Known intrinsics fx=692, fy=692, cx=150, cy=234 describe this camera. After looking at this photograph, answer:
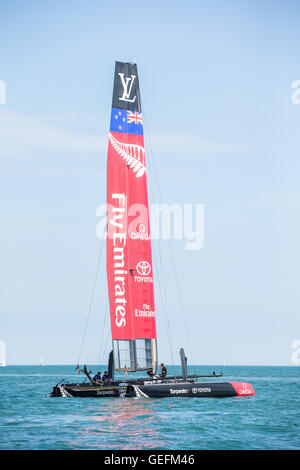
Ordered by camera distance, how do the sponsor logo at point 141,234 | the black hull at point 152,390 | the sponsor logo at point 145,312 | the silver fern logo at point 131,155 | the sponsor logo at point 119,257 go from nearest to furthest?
1. the black hull at point 152,390
2. the sponsor logo at point 119,257
3. the sponsor logo at point 145,312
4. the sponsor logo at point 141,234
5. the silver fern logo at point 131,155

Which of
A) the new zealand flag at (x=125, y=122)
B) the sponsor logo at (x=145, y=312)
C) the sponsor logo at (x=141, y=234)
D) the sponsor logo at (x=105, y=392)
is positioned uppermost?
the new zealand flag at (x=125, y=122)

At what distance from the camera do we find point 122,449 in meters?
18.9

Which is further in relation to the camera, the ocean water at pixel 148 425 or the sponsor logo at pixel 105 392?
the sponsor logo at pixel 105 392

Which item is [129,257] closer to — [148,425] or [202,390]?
[202,390]

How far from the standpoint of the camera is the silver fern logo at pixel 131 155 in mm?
36594

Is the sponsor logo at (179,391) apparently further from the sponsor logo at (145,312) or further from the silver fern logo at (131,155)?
the silver fern logo at (131,155)

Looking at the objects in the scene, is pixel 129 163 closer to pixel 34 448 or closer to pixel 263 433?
pixel 263 433

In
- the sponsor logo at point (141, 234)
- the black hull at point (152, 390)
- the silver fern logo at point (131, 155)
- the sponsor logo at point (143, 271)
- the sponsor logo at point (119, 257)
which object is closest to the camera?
the black hull at point (152, 390)

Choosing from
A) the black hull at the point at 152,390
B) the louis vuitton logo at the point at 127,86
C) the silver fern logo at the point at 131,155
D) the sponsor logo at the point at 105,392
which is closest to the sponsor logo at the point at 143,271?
the silver fern logo at the point at 131,155

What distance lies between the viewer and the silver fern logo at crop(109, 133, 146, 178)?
120 ft

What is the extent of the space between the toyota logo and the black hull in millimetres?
5820

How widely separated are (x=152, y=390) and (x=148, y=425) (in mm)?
7771

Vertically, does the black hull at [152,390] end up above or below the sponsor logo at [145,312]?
below
